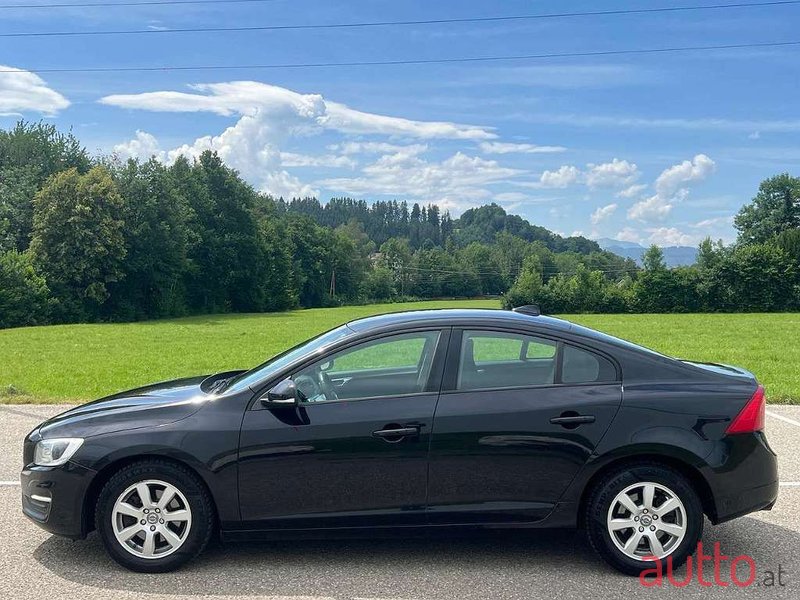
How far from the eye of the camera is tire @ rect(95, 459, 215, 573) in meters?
4.20

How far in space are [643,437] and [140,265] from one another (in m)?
52.0

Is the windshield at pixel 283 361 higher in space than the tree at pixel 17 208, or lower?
lower

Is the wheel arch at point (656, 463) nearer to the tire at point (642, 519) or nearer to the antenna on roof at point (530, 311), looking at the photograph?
the tire at point (642, 519)

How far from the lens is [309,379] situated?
4.41 metres

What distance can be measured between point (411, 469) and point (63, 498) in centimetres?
205

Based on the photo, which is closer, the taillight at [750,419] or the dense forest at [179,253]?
the taillight at [750,419]

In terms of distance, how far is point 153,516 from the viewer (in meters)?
4.21

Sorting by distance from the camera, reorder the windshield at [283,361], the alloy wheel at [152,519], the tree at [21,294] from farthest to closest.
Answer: the tree at [21,294]
the windshield at [283,361]
the alloy wheel at [152,519]

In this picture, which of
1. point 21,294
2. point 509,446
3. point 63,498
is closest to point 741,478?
point 509,446

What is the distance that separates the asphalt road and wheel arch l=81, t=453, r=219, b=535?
301 mm

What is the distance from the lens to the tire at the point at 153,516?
13.8 ft

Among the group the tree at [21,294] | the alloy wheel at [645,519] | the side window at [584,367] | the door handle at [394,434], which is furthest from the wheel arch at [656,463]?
the tree at [21,294]

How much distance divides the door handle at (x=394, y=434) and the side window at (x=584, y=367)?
100cm

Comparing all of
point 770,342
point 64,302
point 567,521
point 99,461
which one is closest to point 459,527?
point 567,521
